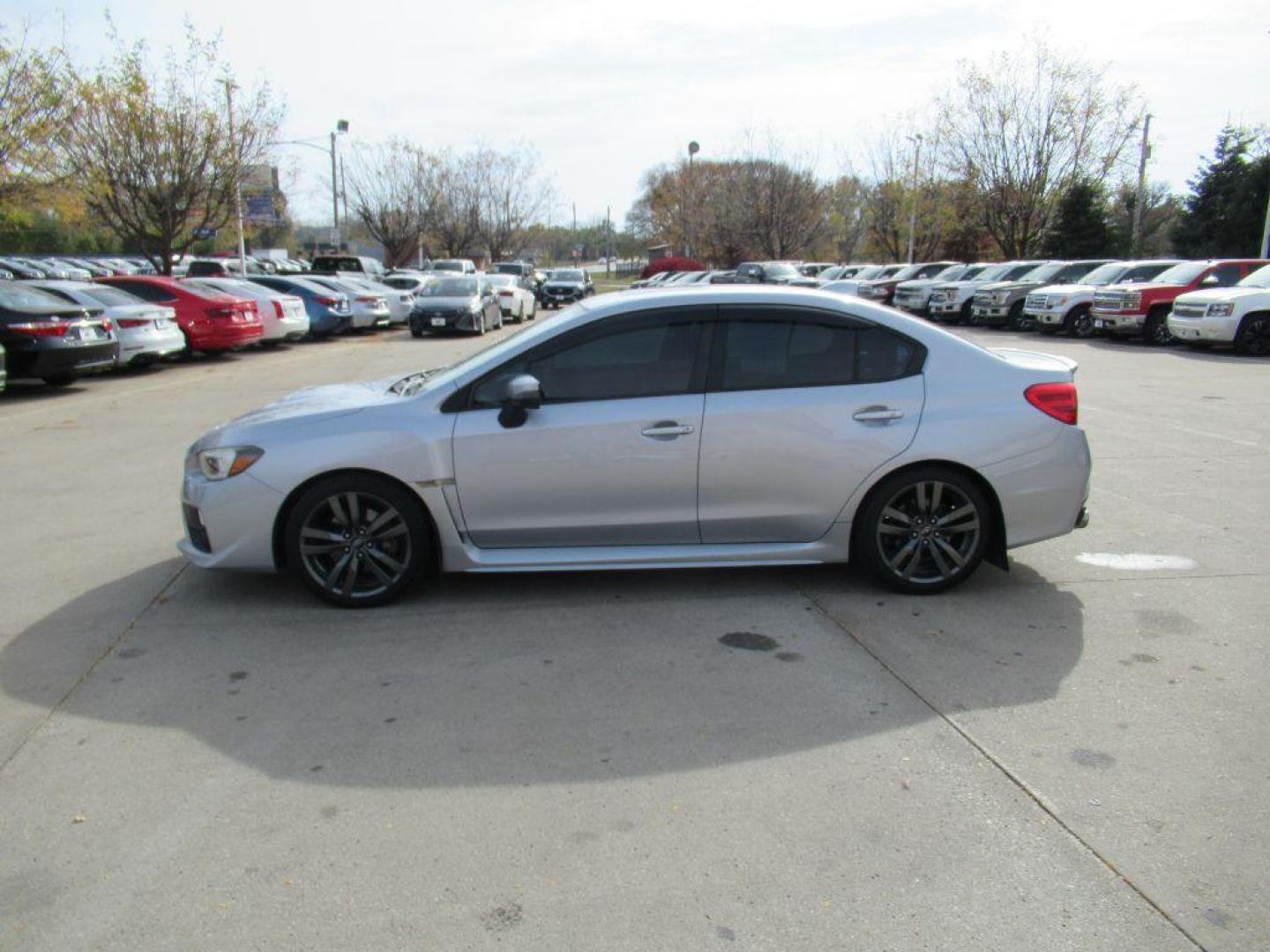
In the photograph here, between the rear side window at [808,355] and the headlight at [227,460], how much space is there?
7.92 ft

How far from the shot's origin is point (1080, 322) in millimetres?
23688

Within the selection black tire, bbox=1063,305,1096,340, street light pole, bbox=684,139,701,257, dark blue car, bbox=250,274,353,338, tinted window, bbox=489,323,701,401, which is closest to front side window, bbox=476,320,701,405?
tinted window, bbox=489,323,701,401

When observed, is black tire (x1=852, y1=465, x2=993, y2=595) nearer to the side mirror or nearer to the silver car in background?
the side mirror

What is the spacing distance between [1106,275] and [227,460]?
2404 centimetres

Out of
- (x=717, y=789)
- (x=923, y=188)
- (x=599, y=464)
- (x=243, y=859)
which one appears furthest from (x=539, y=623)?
(x=923, y=188)

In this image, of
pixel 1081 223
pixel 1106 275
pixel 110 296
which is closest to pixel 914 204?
pixel 1081 223

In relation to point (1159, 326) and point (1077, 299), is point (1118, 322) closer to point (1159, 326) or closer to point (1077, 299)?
point (1159, 326)

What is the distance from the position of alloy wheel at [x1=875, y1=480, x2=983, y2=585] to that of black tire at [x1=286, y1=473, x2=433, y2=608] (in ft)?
7.88

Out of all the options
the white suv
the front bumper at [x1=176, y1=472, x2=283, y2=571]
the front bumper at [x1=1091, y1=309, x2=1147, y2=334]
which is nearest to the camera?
the front bumper at [x1=176, y1=472, x2=283, y2=571]

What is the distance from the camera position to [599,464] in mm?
5000

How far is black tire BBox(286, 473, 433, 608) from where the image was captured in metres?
5.02

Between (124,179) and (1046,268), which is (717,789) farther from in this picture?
(124,179)

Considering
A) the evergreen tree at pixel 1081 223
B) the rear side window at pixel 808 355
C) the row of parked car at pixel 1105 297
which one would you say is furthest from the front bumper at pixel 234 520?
the evergreen tree at pixel 1081 223

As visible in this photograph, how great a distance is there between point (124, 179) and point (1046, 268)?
83.0 ft
